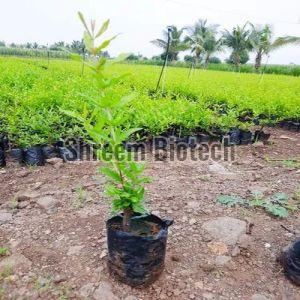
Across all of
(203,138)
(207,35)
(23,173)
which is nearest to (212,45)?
(207,35)

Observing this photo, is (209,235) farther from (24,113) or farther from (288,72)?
(288,72)

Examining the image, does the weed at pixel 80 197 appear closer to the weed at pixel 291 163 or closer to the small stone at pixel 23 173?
the small stone at pixel 23 173

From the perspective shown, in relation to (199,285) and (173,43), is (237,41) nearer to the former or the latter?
(173,43)

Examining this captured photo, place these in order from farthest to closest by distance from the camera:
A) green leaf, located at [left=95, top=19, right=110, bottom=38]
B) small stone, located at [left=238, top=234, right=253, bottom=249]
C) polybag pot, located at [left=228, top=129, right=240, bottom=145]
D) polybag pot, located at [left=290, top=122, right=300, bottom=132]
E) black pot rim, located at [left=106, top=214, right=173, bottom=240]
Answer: polybag pot, located at [left=290, top=122, right=300, bottom=132] < polybag pot, located at [left=228, top=129, right=240, bottom=145] < small stone, located at [left=238, top=234, right=253, bottom=249] < black pot rim, located at [left=106, top=214, right=173, bottom=240] < green leaf, located at [left=95, top=19, right=110, bottom=38]

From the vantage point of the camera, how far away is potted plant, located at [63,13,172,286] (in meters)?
2.12

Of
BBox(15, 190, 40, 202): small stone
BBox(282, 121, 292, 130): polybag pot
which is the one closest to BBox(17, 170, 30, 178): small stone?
BBox(15, 190, 40, 202): small stone

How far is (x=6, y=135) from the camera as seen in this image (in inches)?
199

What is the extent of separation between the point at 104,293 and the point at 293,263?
55.9 inches

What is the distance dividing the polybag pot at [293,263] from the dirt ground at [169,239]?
0.06m

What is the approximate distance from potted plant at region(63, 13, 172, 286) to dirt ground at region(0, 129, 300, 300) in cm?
18

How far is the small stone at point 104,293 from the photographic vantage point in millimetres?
2404

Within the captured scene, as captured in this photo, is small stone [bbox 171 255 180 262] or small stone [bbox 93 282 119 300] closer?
small stone [bbox 93 282 119 300]

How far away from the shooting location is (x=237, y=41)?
42188 mm

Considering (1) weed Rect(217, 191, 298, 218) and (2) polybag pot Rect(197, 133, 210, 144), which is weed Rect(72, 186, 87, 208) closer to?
(1) weed Rect(217, 191, 298, 218)
